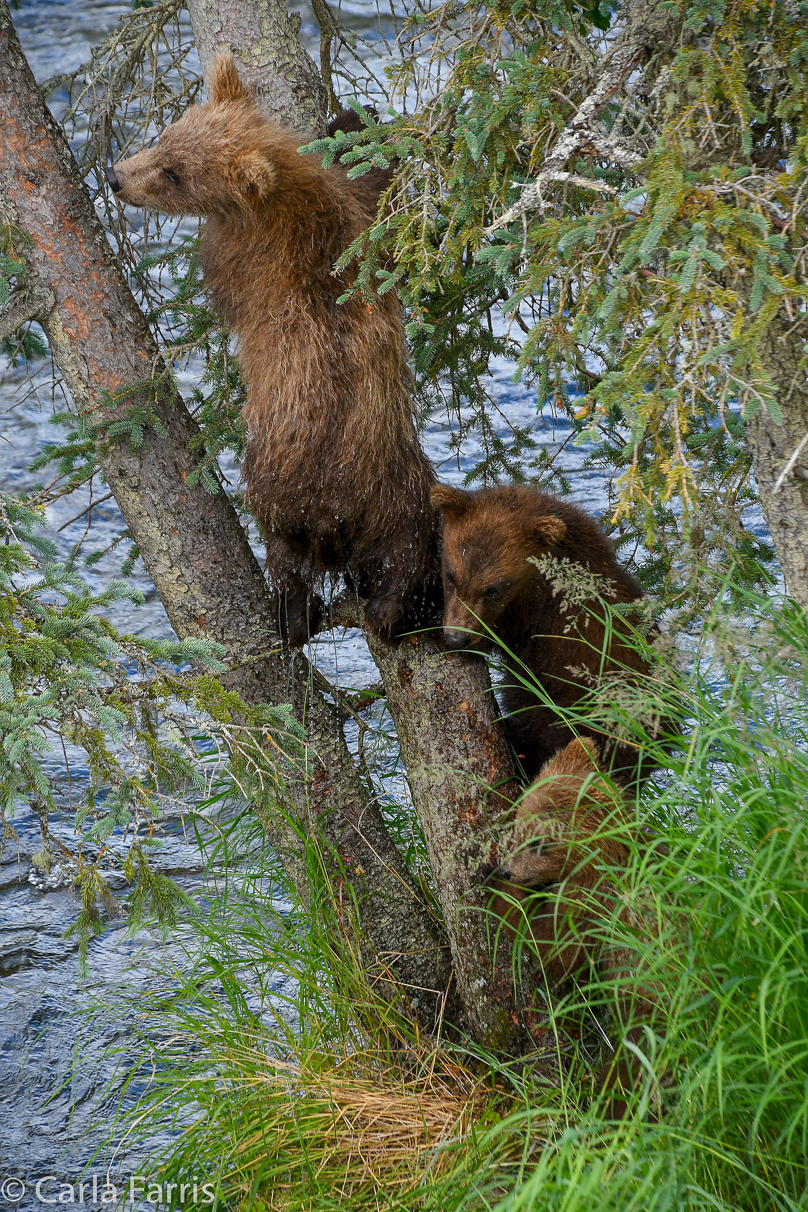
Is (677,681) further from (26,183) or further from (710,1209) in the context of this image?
(26,183)

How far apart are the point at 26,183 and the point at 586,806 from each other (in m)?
2.91

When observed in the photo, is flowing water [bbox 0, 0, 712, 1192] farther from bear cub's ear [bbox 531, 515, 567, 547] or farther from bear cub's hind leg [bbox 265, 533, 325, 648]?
bear cub's ear [bbox 531, 515, 567, 547]

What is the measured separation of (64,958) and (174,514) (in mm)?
3139

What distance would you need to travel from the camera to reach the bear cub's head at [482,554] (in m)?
3.59

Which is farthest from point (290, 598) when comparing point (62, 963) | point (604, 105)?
point (62, 963)

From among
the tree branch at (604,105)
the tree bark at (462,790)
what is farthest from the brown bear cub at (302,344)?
the tree branch at (604,105)

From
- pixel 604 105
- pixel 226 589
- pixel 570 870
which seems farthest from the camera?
pixel 226 589

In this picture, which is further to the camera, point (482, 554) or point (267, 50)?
point (267, 50)

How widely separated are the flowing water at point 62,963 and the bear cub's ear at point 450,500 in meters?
1.10

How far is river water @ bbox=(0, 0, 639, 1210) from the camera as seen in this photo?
4.71 meters

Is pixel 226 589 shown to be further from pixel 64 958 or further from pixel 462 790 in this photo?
pixel 64 958

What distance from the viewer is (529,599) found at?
3906 millimetres

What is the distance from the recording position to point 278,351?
3.49m

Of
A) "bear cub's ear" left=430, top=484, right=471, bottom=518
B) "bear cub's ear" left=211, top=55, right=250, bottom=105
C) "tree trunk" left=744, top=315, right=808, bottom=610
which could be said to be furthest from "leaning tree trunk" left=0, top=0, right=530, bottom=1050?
"tree trunk" left=744, top=315, right=808, bottom=610
